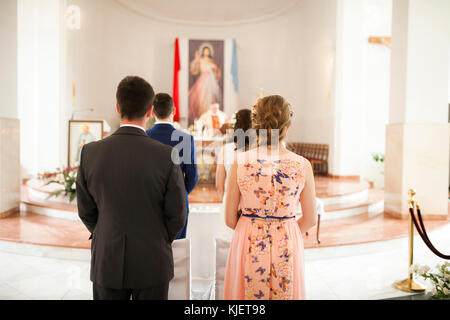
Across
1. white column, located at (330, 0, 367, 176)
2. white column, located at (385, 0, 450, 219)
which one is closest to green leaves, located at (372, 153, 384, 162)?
white column, located at (330, 0, 367, 176)

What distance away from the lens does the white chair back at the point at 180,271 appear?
77.4 inches

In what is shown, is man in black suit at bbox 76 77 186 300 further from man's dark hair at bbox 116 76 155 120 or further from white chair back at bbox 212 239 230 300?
white chair back at bbox 212 239 230 300

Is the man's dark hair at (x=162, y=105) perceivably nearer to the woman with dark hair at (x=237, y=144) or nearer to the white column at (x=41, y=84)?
the woman with dark hair at (x=237, y=144)

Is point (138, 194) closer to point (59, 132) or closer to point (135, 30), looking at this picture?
point (59, 132)

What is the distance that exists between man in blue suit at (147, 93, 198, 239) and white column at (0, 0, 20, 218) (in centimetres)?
349

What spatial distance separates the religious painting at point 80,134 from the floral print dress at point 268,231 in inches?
250

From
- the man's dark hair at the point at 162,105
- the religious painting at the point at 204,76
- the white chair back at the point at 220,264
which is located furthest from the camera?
the religious painting at the point at 204,76

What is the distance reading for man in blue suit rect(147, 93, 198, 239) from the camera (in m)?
2.37

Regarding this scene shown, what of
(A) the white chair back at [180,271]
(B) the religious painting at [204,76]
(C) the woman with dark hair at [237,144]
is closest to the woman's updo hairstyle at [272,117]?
(C) the woman with dark hair at [237,144]

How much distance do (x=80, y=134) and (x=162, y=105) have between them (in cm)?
565

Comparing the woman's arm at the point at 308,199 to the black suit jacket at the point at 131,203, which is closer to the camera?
the black suit jacket at the point at 131,203

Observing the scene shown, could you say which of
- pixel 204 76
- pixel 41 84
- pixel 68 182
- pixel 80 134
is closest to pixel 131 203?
pixel 68 182
